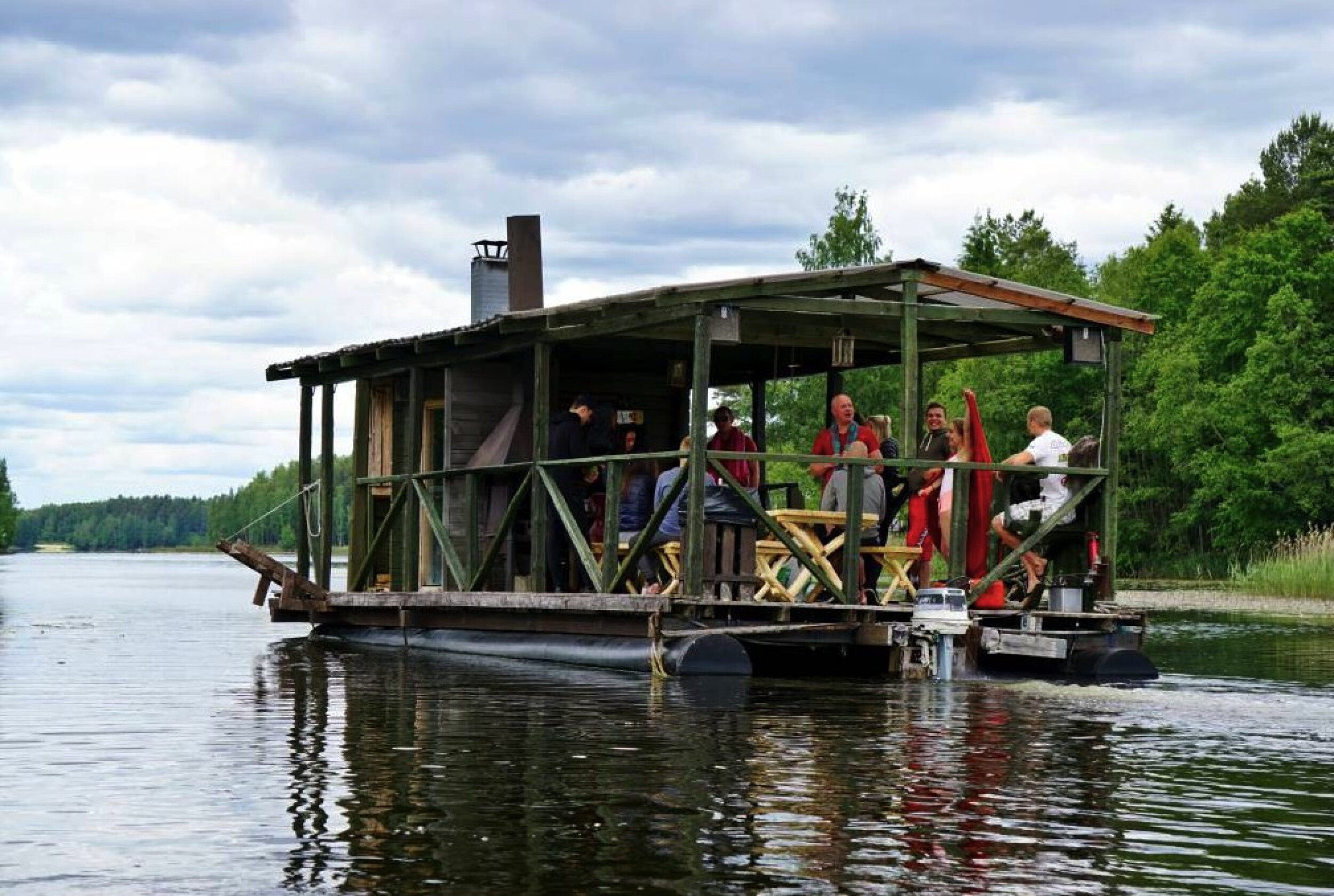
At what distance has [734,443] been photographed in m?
16.7

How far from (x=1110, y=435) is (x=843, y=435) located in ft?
7.42

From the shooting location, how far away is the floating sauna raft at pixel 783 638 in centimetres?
1445

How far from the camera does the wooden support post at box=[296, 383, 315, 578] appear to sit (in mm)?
22000

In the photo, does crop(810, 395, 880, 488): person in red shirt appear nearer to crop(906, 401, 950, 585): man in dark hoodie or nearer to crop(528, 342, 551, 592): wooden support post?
crop(906, 401, 950, 585): man in dark hoodie

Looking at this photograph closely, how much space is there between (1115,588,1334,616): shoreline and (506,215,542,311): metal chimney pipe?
1205cm

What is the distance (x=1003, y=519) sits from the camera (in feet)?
53.3

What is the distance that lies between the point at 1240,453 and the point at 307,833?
4503 cm

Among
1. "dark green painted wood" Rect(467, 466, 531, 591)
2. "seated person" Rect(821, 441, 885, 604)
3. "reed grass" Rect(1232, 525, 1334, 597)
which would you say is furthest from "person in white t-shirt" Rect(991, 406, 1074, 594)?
"reed grass" Rect(1232, 525, 1334, 597)

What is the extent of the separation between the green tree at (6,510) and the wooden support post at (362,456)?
127 metres

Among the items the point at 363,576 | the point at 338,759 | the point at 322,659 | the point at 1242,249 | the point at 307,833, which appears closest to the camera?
the point at 307,833

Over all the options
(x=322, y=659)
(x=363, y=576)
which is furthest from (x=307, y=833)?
(x=363, y=576)

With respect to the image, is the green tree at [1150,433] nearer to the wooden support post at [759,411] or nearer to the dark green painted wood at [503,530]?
the wooden support post at [759,411]

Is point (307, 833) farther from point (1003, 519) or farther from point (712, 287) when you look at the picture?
point (1003, 519)

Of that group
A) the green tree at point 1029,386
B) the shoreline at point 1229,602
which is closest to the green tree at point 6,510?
the green tree at point 1029,386
